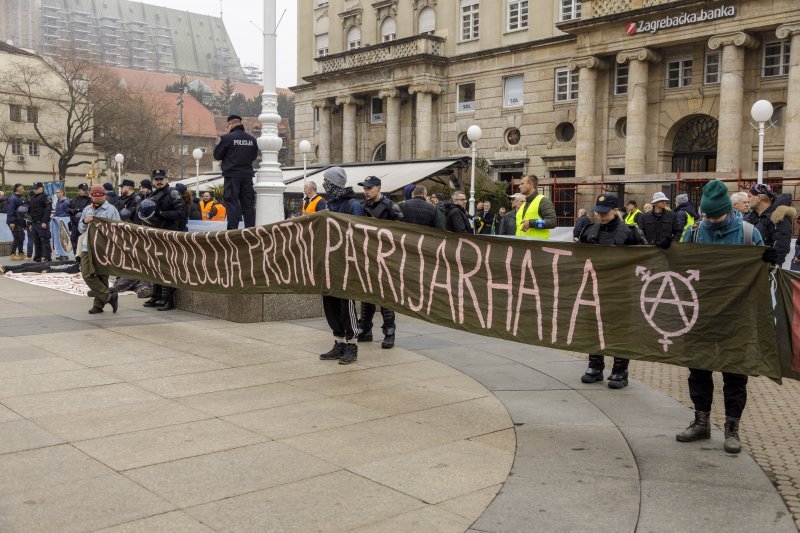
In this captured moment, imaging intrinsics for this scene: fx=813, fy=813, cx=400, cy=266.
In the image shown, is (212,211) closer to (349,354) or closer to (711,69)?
(349,354)

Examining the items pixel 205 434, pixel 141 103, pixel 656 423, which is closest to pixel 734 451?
pixel 656 423

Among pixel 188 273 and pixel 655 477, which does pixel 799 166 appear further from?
pixel 655 477

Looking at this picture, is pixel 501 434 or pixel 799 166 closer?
pixel 501 434

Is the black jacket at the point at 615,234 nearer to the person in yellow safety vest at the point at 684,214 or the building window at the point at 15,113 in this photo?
the person in yellow safety vest at the point at 684,214

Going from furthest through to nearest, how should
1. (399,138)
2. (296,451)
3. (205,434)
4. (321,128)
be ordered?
1. (321,128)
2. (399,138)
3. (205,434)
4. (296,451)

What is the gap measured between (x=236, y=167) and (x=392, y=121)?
105ft

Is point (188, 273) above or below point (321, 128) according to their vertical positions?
below

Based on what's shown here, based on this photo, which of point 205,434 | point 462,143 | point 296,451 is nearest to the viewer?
point 296,451

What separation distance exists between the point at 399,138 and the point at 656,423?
39.1 metres

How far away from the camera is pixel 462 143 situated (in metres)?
41.9

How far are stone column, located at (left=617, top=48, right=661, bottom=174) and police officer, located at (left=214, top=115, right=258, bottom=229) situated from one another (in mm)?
23157

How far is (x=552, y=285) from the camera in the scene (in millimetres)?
6375

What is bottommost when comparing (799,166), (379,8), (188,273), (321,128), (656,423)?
(656,423)

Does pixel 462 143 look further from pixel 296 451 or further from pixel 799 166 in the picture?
pixel 296 451
